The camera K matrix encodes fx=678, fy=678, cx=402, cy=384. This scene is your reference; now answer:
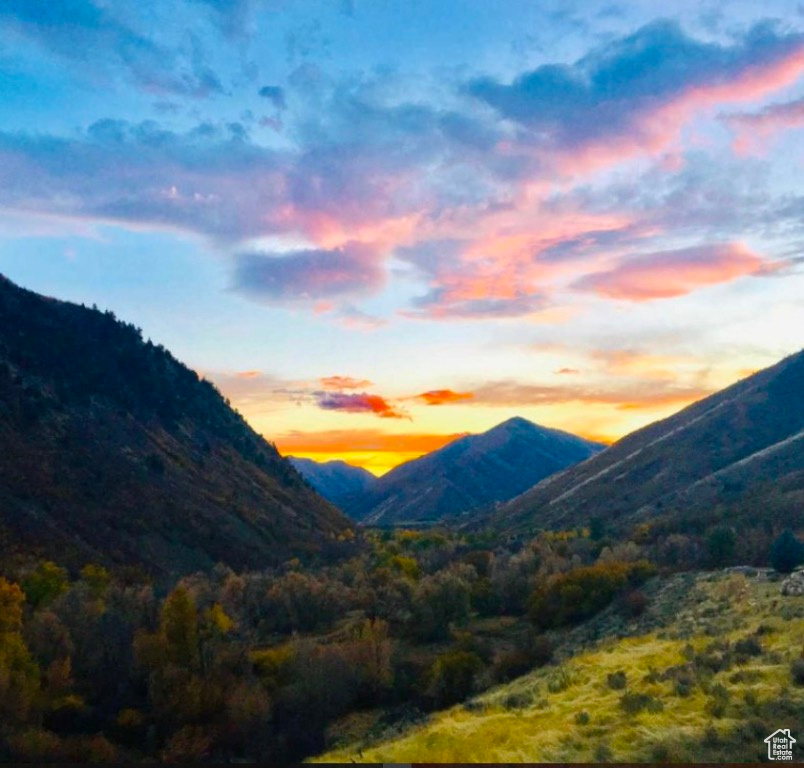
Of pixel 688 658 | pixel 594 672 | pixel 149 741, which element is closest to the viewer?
pixel 688 658

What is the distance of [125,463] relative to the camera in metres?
101

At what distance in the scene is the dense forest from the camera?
28611mm

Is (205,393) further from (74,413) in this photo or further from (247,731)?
(247,731)

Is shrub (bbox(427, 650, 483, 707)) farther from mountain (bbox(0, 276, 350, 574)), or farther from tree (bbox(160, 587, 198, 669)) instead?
mountain (bbox(0, 276, 350, 574))

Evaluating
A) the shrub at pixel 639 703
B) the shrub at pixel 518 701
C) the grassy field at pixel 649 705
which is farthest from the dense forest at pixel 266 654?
the shrub at pixel 639 703

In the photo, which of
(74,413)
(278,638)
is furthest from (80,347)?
(278,638)

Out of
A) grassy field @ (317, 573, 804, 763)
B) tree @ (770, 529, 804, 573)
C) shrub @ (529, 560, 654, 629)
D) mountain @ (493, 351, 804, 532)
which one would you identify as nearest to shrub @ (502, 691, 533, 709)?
grassy field @ (317, 573, 804, 763)

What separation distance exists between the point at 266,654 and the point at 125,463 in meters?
72.1

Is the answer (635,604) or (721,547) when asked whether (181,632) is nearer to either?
(635,604)

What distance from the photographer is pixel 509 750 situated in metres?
18.9

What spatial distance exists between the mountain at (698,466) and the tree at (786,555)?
45.9 m

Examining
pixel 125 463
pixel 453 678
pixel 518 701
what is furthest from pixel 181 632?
pixel 125 463

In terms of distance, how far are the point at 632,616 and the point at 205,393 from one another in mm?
127930

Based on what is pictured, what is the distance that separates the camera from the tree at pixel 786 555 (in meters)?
38.7
